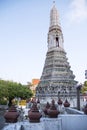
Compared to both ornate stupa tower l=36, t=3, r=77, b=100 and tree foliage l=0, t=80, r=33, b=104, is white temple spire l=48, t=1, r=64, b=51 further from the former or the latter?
tree foliage l=0, t=80, r=33, b=104

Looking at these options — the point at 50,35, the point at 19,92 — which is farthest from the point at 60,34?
the point at 19,92

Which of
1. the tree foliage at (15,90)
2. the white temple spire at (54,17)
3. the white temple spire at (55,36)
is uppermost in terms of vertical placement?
the white temple spire at (54,17)

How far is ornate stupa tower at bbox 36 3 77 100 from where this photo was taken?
4538 centimetres

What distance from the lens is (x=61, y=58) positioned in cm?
4934

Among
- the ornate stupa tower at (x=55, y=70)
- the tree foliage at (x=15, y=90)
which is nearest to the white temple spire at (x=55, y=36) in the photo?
the ornate stupa tower at (x=55, y=70)

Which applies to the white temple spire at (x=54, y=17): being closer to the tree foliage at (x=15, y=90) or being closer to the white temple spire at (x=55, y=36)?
the white temple spire at (x=55, y=36)

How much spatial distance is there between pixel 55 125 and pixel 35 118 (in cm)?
123

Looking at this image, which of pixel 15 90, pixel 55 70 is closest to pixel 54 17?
pixel 55 70

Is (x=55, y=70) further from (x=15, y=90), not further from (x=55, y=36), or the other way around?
(x=15, y=90)

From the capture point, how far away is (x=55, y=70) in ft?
154

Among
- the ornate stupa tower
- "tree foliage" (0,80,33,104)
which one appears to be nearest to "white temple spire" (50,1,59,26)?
the ornate stupa tower

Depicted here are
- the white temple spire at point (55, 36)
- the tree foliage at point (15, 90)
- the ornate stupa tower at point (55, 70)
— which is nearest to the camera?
the ornate stupa tower at point (55, 70)

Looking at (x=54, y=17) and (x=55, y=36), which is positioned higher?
(x=54, y=17)

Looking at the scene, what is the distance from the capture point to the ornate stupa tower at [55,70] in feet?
149
